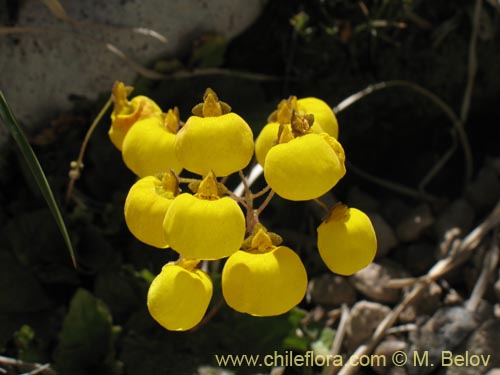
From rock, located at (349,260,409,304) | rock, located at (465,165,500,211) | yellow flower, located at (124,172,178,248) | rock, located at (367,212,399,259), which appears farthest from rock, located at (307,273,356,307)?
yellow flower, located at (124,172,178,248)

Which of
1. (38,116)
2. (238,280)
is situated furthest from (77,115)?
(238,280)

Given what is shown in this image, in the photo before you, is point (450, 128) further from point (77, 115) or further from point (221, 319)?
point (77, 115)

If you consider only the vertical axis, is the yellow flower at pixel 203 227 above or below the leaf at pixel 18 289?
above

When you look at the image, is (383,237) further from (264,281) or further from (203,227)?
(203,227)

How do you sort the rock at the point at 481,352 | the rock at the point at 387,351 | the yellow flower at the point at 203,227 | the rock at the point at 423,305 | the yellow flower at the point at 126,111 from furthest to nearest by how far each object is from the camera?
the rock at the point at 423,305 < the rock at the point at 387,351 < the rock at the point at 481,352 < the yellow flower at the point at 126,111 < the yellow flower at the point at 203,227

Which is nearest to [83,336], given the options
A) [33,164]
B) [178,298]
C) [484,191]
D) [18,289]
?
[18,289]

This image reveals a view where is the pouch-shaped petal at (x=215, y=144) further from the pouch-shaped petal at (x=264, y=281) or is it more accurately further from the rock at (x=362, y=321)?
the rock at (x=362, y=321)

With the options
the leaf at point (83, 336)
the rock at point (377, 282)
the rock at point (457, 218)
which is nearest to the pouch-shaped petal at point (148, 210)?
the leaf at point (83, 336)

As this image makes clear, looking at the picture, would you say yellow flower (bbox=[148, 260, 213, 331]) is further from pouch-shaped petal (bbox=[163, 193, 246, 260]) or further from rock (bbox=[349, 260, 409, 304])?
rock (bbox=[349, 260, 409, 304])

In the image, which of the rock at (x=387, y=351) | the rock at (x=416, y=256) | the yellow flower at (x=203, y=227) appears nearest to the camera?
the yellow flower at (x=203, y=227)
